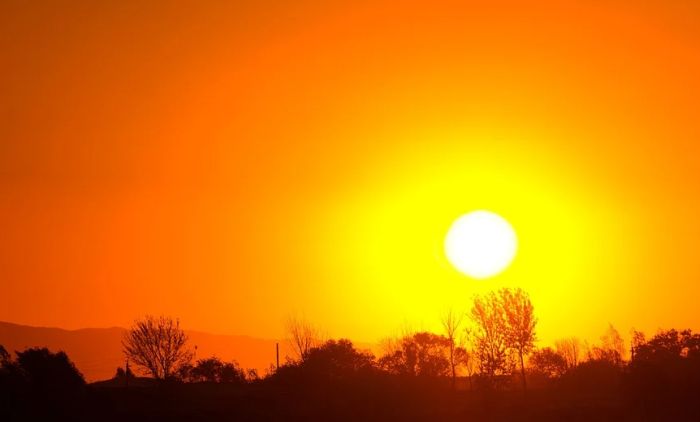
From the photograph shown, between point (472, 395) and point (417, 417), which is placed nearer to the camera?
point (417, 417)

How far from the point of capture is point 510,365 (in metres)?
74.9

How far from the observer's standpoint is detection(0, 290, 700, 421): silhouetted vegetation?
56.9m

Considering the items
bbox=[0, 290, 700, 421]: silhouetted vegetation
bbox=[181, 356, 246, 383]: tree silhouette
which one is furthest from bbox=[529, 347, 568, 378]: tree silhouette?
bbox=[181, 356, 246, 383]: tree silhouette

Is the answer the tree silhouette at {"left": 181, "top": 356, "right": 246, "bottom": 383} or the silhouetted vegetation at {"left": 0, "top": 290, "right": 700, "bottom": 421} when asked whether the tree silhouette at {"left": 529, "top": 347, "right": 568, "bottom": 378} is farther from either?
the tree silhouette at {"left": 181, "top": 356, "right": 246, "bottom": 383}

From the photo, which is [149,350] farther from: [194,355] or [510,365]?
[510,365]

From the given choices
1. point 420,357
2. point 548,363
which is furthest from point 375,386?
point 548,363

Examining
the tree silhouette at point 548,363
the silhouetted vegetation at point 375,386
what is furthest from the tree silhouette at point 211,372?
the tree silhouette at point 548,363

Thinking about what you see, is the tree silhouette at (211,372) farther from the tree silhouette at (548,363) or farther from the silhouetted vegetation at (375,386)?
the tree silhouette at (548,363)

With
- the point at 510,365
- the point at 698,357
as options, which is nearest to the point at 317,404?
the point at 510,365

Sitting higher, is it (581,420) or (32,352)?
(32,352)

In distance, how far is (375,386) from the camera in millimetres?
70125

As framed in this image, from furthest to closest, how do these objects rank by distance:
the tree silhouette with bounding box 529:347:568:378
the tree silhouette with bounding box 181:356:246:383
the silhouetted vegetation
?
the tree silhouette with bounding box 529:347:568:378
the tree silhouette with bounding box 181:356:246:383
the silhouetted vegetation

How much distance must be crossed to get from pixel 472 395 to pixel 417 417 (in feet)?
39.2

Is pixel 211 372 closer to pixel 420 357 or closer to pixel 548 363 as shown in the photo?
pixel 420 357
